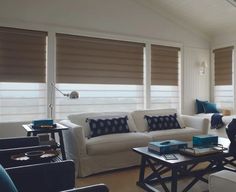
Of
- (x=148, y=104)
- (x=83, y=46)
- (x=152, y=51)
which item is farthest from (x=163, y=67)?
(x=83, y=46)

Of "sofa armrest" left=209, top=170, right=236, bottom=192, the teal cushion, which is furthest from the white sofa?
A: the teal cushion

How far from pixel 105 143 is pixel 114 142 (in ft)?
0.44

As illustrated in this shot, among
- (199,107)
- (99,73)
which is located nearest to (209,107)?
(199,107)

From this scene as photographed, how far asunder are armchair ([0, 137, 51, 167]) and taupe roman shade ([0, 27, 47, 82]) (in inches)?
58.0

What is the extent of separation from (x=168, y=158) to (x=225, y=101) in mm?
3714

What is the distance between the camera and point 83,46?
4.50m

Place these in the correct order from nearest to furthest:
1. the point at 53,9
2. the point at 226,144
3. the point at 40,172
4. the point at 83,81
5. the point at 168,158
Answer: the point at 40,172 → the point at 168,158 → the point at 226,144 → the point at 53,9 → the point at 83,81

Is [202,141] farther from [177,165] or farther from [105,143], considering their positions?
[105,143]

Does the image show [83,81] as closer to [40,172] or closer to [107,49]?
[107,49]

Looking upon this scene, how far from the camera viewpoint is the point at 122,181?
3.14 metres

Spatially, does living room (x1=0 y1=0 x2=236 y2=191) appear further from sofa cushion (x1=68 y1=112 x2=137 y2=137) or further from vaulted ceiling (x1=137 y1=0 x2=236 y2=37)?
sofa cushion (x1=68 y1=112 x2=137 y2=137)

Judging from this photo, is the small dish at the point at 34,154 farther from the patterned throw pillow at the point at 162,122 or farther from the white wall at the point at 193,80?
the white wall at the point at 193,80

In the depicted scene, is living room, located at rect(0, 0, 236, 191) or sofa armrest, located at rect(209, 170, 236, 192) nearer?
sofa armrest, located at rect(209, 170, 236, 192)

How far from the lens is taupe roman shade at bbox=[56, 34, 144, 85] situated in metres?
4.34
